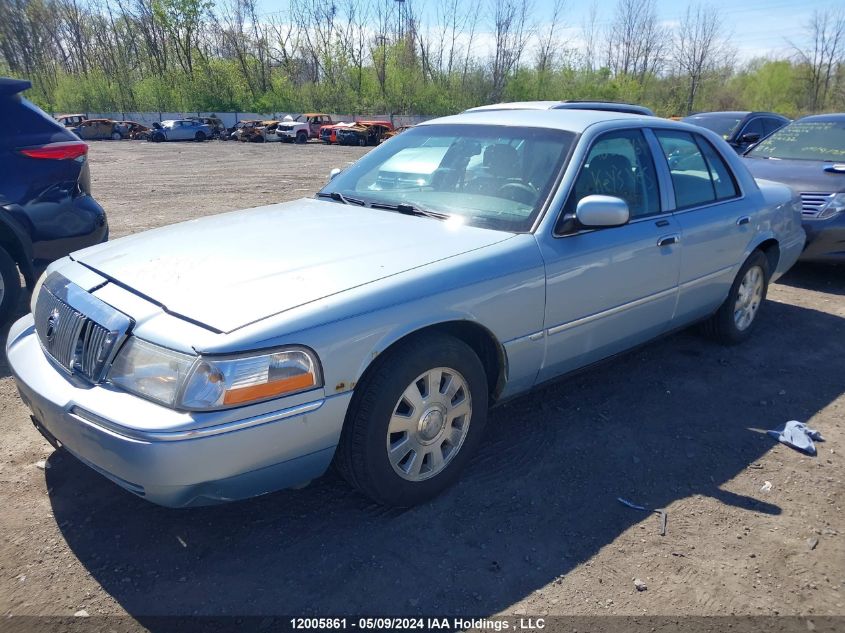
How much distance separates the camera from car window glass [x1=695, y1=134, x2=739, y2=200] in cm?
451

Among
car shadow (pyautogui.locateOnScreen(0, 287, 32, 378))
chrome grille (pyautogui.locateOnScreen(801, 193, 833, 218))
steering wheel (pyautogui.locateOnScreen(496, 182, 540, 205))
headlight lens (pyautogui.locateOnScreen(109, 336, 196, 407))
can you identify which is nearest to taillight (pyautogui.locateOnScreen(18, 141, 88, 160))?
car shadow (pyautogui.locateOnScreen(0, 287, 32, 378))

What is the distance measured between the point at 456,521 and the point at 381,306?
1.05 m

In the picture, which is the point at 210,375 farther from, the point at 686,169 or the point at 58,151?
the point at 58,151

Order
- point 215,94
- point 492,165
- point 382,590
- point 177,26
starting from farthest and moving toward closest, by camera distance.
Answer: point 177,26, point 215,94, point 492,165, point 382,590

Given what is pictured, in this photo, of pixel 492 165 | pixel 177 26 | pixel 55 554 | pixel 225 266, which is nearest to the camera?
pixel 55 554

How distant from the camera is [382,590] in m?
2.45

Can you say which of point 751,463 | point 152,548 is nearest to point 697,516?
point 751,463

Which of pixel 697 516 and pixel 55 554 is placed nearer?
pixel 55 554

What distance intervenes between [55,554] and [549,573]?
2.01m

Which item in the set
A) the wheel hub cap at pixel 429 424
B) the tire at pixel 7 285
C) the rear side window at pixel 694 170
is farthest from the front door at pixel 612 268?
the tire at pixel 7 285

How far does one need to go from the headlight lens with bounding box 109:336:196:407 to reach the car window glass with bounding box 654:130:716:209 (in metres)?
3.18

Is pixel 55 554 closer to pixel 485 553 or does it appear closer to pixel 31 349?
pixel 31 349

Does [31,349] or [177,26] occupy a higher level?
[177,26]

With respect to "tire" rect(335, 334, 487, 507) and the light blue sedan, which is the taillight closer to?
the light blue sedan
